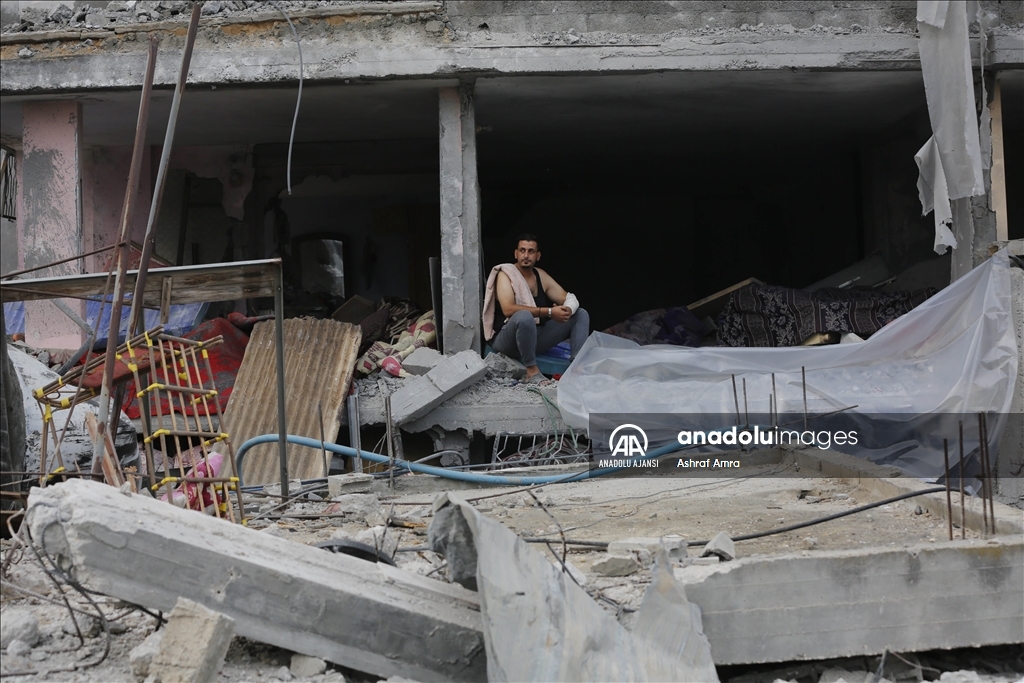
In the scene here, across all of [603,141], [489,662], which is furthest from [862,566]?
[603,141]

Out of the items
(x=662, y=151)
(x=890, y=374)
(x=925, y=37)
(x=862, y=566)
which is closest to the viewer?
(x=862, y=566)

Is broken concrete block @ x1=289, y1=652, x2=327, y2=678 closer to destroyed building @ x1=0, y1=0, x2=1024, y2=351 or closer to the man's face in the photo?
destroyed building @ x1=0, y1=0, x2=1024, y2=351

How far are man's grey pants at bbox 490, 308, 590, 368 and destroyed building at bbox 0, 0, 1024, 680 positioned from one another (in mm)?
264

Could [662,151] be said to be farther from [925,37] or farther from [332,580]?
[332,580]

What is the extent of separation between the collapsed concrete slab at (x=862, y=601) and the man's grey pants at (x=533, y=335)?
416cm

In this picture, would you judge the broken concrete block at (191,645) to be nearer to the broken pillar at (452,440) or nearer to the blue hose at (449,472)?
the blue hose at (449,472)

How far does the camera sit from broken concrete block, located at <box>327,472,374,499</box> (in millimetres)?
5941

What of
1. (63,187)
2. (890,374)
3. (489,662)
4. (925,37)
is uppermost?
(925,37)

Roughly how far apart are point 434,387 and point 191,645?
4458 millimetres

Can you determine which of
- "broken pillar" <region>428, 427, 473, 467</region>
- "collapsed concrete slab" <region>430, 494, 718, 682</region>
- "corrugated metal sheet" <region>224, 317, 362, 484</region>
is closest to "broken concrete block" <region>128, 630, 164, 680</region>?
"collapsed concrete slab" <region>430, 494, 718, 682</region>

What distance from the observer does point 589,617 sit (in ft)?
11.0

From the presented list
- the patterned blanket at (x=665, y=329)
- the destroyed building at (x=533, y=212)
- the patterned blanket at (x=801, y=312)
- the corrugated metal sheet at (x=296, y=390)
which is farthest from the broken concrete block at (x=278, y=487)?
the patterned blanket at (x=801, y=312)

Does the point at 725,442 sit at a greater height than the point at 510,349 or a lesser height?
lesser

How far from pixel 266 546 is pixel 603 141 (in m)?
8.26
